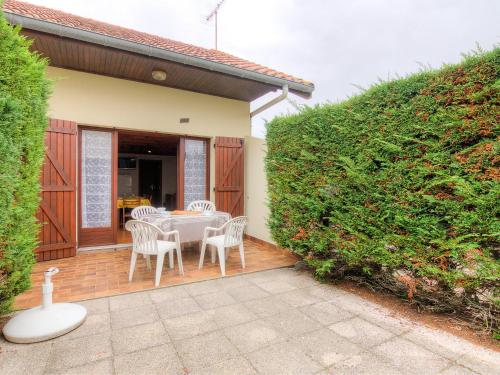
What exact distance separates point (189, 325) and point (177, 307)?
0.40 metres

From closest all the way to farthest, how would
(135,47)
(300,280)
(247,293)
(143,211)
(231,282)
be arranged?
(247,293) → (231,282) → (300,280) → (135,47) → (143,211)

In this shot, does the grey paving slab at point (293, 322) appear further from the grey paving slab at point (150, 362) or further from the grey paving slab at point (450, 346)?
the grey paving slab at point (150, 362)

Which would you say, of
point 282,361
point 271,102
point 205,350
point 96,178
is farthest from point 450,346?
point 96,178

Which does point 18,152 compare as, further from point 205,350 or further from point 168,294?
point 205,350

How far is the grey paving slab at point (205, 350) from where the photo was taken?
182 cm

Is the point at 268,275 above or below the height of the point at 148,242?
below

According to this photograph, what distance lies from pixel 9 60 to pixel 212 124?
4095 millimetres

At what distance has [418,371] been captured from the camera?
5.70 feet

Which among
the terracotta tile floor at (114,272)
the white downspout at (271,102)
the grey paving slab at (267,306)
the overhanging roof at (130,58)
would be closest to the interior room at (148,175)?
the white downspout at (271,102)

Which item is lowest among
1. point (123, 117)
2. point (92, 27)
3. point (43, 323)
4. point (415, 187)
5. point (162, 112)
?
point (43, 323)

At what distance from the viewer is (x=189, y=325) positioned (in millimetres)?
2318

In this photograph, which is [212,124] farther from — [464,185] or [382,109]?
[464,185]

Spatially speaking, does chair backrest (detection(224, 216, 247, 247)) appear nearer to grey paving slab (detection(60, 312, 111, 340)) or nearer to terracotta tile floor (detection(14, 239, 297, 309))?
terracotta tile floor (detection(14, 239, 297, 309))

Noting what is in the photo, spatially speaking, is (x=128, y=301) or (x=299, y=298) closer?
(x=128, y=301)
